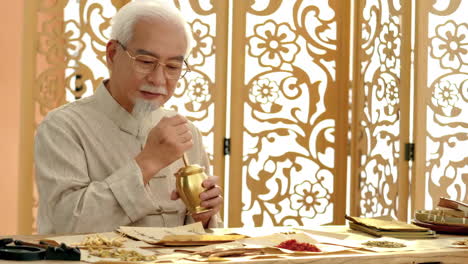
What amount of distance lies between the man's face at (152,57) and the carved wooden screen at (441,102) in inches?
77.4

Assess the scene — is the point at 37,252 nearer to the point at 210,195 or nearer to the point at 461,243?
the point at 210,195

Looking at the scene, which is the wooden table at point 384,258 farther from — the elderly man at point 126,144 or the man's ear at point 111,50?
the man's ear at point 111,50

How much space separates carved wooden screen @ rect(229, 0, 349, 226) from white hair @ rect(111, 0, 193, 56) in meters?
1.70

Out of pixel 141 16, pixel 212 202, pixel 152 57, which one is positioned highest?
pixel 141 16

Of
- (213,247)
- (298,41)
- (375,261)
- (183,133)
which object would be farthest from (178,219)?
(298,41)

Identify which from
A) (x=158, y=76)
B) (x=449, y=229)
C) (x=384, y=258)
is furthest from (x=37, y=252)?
(x=449, y=229)

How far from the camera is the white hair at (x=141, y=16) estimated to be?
261 cm

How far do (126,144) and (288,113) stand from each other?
1.90 m

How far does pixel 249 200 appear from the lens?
14.4ft

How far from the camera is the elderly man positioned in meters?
2.39

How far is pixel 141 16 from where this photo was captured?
261 centimetres

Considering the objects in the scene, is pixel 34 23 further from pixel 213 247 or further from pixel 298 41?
pixel 213 247

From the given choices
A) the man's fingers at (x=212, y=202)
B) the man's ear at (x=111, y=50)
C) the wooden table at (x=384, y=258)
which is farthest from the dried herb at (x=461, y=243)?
the man's ear at (x=111, y=50)

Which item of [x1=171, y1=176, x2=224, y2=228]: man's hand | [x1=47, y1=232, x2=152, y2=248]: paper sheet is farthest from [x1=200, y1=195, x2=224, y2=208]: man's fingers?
[x1=47, y1=232, x2=152, y2=248]: paper sheet
